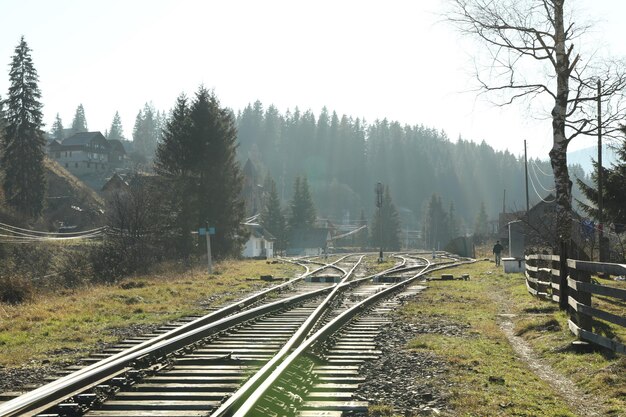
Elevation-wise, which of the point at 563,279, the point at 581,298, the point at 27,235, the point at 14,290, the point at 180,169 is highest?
the point at 180,169

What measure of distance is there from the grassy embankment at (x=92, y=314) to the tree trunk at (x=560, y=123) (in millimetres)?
8092

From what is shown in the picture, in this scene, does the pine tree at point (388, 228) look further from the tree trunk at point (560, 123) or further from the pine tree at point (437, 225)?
the tree trunk at point (560, 123)

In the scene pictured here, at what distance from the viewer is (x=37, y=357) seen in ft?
31.8

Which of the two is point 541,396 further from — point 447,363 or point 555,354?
point 555,354

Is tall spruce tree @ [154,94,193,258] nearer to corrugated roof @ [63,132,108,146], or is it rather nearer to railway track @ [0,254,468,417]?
railway track @ [0,254,468,417]

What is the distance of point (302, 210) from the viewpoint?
106 metres

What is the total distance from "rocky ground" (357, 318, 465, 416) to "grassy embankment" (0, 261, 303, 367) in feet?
14.2

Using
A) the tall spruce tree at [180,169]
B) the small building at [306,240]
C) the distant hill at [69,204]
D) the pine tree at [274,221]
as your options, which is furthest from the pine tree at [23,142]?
the small building at [306,240]

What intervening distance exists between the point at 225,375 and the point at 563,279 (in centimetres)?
861

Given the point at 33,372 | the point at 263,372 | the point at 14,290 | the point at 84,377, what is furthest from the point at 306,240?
the point at 84,377

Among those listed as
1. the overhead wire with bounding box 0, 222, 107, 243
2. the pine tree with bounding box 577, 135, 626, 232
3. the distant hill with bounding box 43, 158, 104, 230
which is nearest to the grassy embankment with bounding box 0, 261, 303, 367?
the pine tree with bounding box 577, 135, 626, 232

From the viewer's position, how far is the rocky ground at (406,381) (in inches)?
268

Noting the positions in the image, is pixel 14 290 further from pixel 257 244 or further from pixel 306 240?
pixel 306 240

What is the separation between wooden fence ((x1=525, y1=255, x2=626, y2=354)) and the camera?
8.70m
